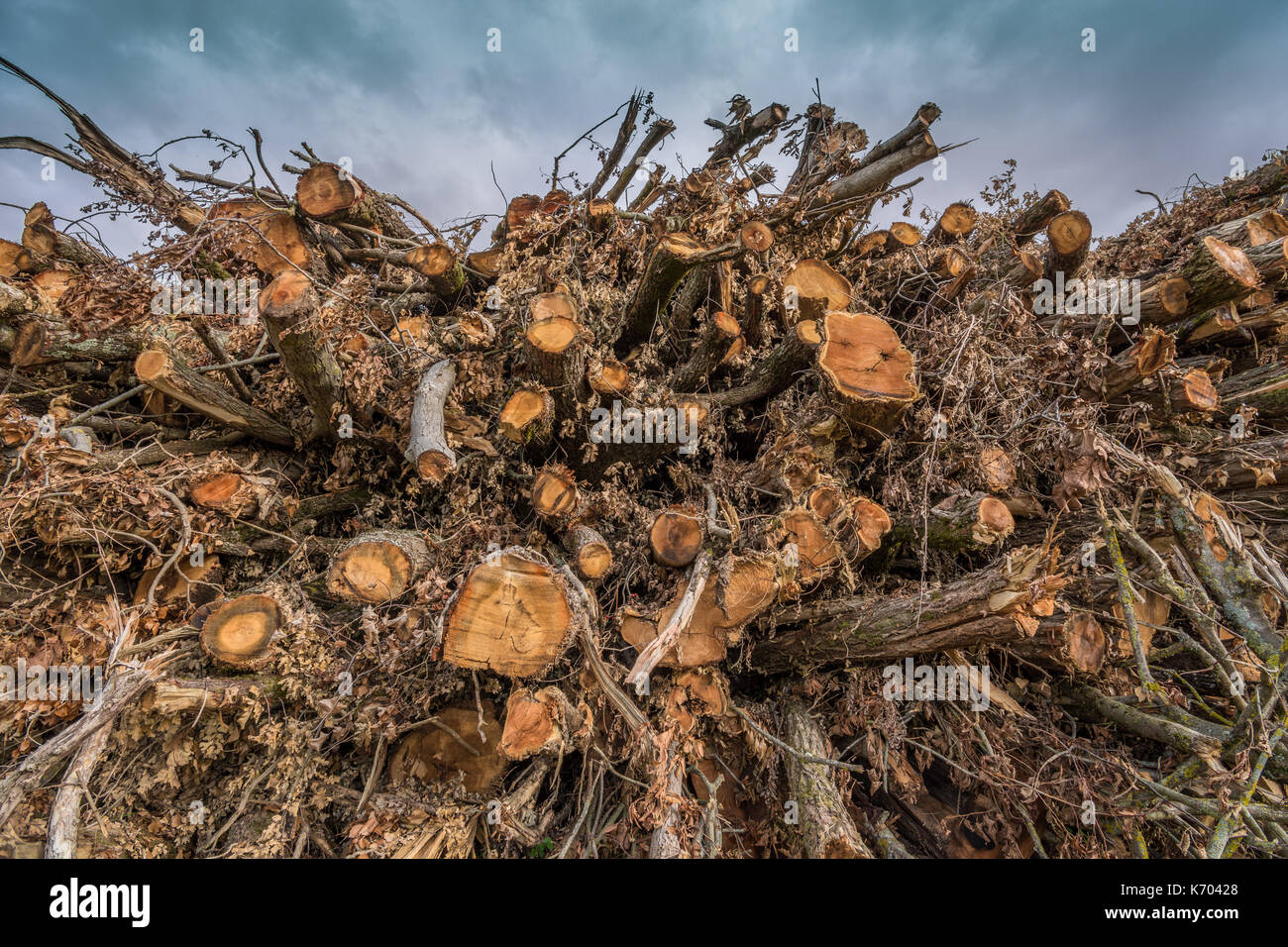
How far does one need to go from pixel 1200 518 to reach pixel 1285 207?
387 cm

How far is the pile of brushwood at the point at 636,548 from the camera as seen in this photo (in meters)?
2.30

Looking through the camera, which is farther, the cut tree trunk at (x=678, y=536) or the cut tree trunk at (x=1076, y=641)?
the cut tree trunk at (x=678, y=536)

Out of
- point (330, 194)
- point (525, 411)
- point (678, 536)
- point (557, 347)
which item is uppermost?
point (330, 194)

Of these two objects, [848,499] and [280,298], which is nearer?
[280,298]

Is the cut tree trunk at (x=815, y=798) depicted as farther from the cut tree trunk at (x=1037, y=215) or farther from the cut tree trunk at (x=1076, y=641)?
the cut tree trunk at (x=1037, y=215)

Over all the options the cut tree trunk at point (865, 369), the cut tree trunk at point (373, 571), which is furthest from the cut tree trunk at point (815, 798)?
the cut tree trunk at point (373, 571)

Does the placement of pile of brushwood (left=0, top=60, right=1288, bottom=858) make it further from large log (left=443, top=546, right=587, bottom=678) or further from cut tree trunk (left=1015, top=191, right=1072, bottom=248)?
cut tree trunk (left=1015, top=191, right=1072, bottom=248)

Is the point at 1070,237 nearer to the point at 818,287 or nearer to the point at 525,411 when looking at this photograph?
the point at 818,287

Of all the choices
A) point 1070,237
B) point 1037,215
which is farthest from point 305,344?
point 1037,215

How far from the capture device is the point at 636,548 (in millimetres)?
2861

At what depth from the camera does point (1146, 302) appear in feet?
11.3

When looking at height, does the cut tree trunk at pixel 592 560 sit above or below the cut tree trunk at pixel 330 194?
below

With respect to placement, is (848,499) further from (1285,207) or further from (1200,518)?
(1285,207)
